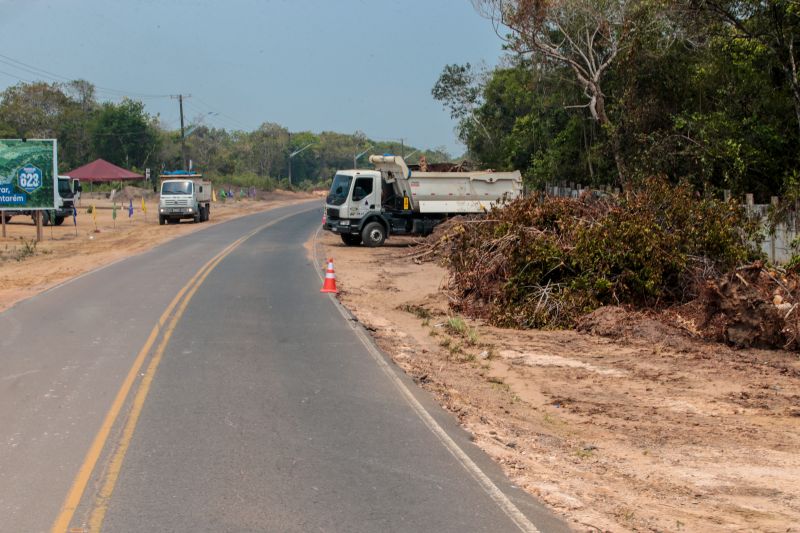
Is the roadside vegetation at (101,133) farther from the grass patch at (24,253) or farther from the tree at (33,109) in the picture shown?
the grass patch at (24,253)

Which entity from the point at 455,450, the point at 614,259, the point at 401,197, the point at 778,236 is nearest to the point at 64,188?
the point at 401,197

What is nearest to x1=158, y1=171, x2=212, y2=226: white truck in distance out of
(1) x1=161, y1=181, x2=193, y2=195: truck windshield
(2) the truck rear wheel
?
(1) x1=161, y1=181, x2=193, y2=195: truck windshield

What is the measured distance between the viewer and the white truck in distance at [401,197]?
3181cm

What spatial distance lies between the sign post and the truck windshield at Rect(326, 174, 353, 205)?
38.0ft

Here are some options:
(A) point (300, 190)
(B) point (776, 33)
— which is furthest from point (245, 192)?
(B) point (776, 33)

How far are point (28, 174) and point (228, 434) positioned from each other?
1194 inches

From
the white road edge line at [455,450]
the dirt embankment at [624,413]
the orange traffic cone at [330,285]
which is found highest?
the orange traffic cone at [330,285]

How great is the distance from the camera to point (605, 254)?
51.9 ft

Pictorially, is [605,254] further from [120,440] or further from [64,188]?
[64,188]

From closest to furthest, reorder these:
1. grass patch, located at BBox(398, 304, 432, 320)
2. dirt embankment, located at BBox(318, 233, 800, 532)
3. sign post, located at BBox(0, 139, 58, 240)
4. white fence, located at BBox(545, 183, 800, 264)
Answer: dirt embankment, located at BBox(318, 233, 800, 532) → grass patch, located at BBox(398, 304, 432, 320) → white fence, located at BBox(545, 183, 800, 264) → sign post, located at BBox(0, 139, 58, 240)

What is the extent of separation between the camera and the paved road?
6.46m

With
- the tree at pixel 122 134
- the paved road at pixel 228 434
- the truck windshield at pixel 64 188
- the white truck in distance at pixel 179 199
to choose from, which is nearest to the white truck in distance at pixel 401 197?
the paved road at pixel 228 434

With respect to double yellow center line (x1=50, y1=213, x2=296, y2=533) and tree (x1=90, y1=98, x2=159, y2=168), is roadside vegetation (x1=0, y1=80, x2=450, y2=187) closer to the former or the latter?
tree (x1=90, y1=98, x2=159, y2=168)

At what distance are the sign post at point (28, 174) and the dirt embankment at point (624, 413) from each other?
22.6 metres
